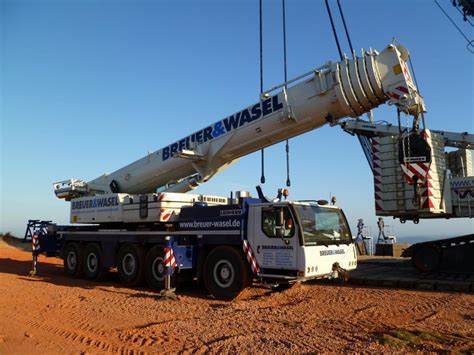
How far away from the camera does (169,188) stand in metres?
12.2

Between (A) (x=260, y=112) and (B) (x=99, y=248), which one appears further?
(B) (x=99, y=248)

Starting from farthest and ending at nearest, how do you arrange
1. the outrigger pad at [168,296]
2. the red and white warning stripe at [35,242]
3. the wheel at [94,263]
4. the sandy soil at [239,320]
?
the red and white warning stripe at [35,242] → the wheel at [94,263] → the outrigger pad at [168,296] → the sandy soil at [239,320]

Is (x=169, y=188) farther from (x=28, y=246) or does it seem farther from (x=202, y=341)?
(x=28, y=246)

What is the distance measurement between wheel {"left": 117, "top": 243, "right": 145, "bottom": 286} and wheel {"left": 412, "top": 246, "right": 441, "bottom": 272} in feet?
24.3

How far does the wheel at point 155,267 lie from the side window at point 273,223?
9.99 feet

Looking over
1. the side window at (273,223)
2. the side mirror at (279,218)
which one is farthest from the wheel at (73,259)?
the side mirror at (279,218)

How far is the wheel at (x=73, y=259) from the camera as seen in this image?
527 inches

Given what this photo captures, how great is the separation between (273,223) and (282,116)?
7.86 ft

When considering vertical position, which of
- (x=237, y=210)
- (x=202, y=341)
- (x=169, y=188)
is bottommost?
(x=202, y=341)

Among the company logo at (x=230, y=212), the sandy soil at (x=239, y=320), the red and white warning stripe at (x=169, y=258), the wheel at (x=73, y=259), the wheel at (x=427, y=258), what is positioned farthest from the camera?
the wheel at (x=73, y=259)

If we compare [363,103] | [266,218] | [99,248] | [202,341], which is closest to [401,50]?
[363,103]

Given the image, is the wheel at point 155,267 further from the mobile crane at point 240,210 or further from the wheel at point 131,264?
Result: the wheel at point 131,264

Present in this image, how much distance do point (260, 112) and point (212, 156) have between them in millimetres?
1782

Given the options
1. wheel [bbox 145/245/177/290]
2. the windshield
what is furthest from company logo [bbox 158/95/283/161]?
wheel [bbox 145/245/177/290]
